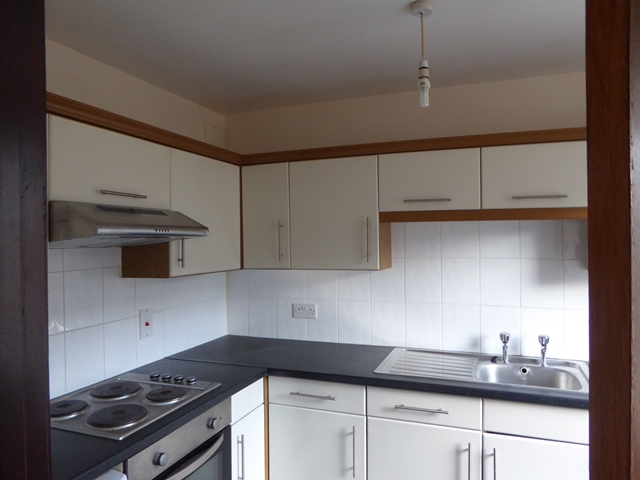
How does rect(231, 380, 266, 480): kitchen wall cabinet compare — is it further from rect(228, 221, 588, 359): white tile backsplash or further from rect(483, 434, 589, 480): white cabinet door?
rect(483, 434, 589, 480): white cabinet door

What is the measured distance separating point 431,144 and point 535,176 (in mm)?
462

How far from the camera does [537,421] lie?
1.71 meters

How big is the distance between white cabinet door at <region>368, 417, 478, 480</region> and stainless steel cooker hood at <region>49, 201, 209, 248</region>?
1198mm

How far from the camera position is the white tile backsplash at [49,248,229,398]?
5.73 ft

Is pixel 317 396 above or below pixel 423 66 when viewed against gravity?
below

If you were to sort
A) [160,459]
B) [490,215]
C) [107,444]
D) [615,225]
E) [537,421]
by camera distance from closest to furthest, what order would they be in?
[615,225], [107,444], [160,459], [537,421], [490,215]

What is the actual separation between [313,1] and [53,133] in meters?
0.95

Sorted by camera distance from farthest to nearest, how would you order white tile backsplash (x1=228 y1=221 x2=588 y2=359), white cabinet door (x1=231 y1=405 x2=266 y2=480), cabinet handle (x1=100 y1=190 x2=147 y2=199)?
1. white tile backsplash (x1=228 y1=221 x2=588 y2=359)
2. white cabinet door (x1=231 y1=405 x2=266 y2=480)
3. cabinet handle (x1=100 y1=190 x2=147 y2=199)

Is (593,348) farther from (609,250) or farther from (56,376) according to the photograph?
(56,376)

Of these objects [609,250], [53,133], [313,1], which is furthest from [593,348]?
[53,133]

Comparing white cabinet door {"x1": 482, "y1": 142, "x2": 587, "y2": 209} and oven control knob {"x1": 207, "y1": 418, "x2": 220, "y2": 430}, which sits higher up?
white cabinet door {"x1": 482, "y1": 142, "x2": 587, "y2": 209}

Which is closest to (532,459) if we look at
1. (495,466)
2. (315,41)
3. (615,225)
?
(495,466)

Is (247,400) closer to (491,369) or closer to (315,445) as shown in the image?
(315,445)

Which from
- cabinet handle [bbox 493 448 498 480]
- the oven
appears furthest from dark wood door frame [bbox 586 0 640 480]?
cabinet handle [bbox 493 448 498 480]
